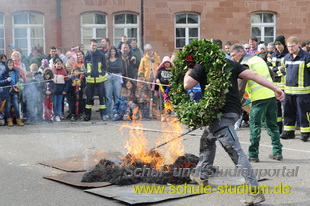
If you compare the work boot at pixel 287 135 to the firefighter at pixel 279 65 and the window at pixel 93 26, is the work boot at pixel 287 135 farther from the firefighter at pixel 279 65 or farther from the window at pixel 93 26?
the window at pixel 93 26

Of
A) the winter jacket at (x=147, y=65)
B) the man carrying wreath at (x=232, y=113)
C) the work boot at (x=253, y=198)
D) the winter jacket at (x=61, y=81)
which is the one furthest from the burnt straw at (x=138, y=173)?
the winter jacket at (x=147, y=65)

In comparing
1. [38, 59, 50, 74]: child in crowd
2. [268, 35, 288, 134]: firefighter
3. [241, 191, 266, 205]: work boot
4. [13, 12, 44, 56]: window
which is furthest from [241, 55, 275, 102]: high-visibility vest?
[13, 12, 44, 56]: window

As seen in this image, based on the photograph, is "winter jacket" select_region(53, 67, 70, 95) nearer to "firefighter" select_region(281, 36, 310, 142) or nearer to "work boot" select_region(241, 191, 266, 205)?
"firefighter" select_region(281, 36, 310, 142)

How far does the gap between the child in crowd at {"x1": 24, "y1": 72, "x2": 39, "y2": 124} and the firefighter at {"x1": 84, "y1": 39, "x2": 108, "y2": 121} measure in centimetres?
136

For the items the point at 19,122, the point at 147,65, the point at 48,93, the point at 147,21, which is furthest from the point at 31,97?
the point at 147,21

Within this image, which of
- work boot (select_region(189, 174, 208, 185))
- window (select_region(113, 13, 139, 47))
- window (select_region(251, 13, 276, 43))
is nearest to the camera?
work boot (select_region(189, 174, 208, 185))

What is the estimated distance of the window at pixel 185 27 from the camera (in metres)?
22.2

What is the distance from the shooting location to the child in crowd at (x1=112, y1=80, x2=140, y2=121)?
14367mm

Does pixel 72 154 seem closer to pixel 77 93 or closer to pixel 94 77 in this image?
pixel 94 77

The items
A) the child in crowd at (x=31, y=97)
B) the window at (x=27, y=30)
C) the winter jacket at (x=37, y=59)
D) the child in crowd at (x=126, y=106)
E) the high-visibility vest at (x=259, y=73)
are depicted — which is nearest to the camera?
the high-visibility vest at (x=259, y=73)

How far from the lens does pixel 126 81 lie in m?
14.9

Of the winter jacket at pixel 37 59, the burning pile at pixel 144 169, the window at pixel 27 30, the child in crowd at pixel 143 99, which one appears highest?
the window at pixel 27 30

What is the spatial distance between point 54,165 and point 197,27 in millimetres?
14856

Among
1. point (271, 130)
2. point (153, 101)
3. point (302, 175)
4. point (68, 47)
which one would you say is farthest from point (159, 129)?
point (68, 47)
